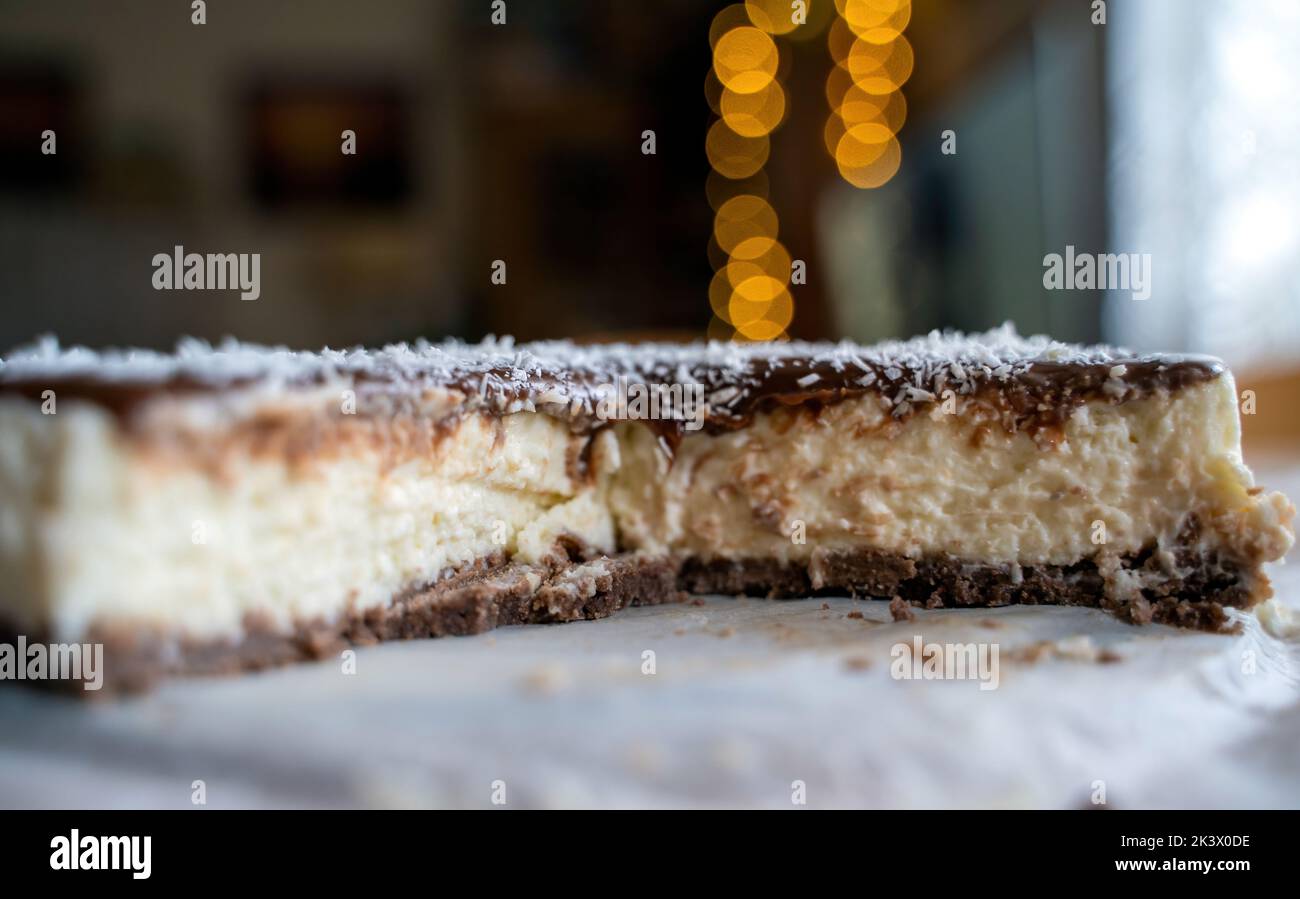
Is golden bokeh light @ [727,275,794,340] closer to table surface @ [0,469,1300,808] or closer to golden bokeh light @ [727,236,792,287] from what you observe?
golden bokeh light @ [727,236,792,287]

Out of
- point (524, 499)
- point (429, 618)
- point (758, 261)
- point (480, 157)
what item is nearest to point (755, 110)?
point (758, 261)

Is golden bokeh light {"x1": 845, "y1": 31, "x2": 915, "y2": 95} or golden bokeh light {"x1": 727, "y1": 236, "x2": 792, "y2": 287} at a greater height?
golden bokeh light {"x1": 845, "y1": 31, "x2": 915, "y2": 95}

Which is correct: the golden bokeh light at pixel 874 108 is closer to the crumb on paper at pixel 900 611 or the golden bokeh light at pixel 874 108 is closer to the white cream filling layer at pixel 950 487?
the white cream filling layer at pixel 950 487

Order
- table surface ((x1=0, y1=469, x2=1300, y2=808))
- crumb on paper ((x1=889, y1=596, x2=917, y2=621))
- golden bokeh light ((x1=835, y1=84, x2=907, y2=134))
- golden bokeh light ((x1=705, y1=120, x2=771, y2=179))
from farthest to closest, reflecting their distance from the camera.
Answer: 1. golden bokeh light ((x1=705, y1=120, x2=771, y2=179))
2. golden bokeh light ((x1=835, y1=84, x2=907, y2=134))
3. crumb on paper ((x1=889, y1=596, x2=917, y2=621))
4. table surface ((x1=0, y1=469, x2=1300, y2=808))

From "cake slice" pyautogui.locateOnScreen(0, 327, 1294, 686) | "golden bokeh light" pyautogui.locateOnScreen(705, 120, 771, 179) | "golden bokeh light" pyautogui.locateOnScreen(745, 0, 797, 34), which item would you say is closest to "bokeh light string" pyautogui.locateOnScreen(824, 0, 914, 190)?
"golden bokeh light" pyautogui.locateOnScreen(745, 0, 797, 34)

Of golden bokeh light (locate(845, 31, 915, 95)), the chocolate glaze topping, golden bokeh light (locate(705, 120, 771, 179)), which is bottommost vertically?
the chocolate glaze topping

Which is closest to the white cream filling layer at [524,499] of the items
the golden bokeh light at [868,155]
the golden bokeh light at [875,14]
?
the golden bokeh light at [875,14]
